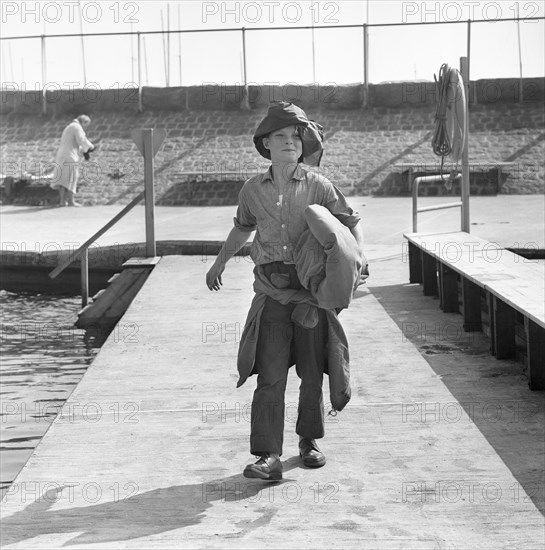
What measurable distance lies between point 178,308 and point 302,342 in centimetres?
497

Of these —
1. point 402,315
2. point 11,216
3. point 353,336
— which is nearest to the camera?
point 353,336

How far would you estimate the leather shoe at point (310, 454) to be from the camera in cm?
518

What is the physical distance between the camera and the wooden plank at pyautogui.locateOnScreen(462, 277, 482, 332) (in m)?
8.63

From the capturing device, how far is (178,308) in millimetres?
9883

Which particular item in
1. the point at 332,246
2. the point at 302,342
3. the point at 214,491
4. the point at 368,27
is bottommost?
the point at 214,491

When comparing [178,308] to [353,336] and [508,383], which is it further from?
[508,383]

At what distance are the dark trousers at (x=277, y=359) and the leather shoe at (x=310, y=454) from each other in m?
0.25

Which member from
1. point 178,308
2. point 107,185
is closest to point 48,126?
point 107,185

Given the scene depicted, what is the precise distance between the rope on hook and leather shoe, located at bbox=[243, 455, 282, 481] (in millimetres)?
6259

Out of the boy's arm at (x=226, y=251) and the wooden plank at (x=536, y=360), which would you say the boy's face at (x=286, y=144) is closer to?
the boy's arm at (x=226, y=251)

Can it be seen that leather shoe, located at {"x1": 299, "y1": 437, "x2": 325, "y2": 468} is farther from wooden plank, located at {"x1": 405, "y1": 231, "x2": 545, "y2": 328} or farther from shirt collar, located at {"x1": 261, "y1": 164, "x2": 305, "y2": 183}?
wooden plank, located at {"x1": 405, "y1": 231, "x2": 545, "y2": 328}

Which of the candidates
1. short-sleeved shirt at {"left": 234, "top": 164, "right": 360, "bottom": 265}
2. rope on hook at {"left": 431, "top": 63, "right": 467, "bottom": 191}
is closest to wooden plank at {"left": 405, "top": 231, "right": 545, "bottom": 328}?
rope on hook at {"left": 431, "top": 63, "right": 467, "bottom": 191}

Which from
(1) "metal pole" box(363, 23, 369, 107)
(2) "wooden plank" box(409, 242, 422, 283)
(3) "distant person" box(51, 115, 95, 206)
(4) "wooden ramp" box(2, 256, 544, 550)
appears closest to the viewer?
(4) "wooden ramp" box(2, 256, 544, 550)

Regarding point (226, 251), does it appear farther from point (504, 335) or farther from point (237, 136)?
point (237, 136)
